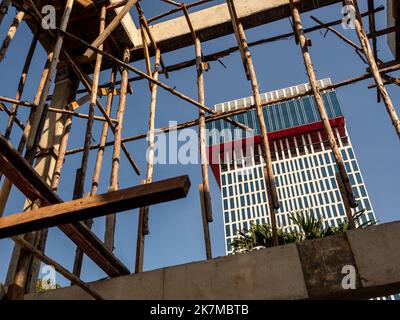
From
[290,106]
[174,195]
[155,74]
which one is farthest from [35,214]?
[290,106]

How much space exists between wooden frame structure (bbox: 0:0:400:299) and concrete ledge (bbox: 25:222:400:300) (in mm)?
743

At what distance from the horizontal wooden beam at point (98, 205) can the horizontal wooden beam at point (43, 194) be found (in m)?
0.32

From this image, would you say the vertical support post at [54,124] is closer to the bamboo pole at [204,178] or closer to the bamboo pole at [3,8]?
the bamboo pole at [3,8]

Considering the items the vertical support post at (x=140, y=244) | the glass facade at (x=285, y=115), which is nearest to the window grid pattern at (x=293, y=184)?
the glass facade at (x=285, y=115)

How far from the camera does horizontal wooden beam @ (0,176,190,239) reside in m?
2.71

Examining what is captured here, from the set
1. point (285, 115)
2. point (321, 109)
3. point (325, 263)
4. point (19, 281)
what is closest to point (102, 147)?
point (19, 281)

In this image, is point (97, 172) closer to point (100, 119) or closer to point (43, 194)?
point (100, 119)

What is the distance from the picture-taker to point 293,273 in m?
3.90

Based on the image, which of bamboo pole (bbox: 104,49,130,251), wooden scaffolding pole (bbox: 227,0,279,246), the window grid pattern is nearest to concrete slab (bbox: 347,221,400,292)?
wooden scaffolding pole (bbox: 227,0,279,246)

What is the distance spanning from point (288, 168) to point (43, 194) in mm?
71354

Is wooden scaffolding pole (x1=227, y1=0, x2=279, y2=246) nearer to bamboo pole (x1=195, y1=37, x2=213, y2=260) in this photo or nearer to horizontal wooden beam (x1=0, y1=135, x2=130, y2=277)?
bamboo pole (x1=195, y1=37, x2=213, y2=260)
